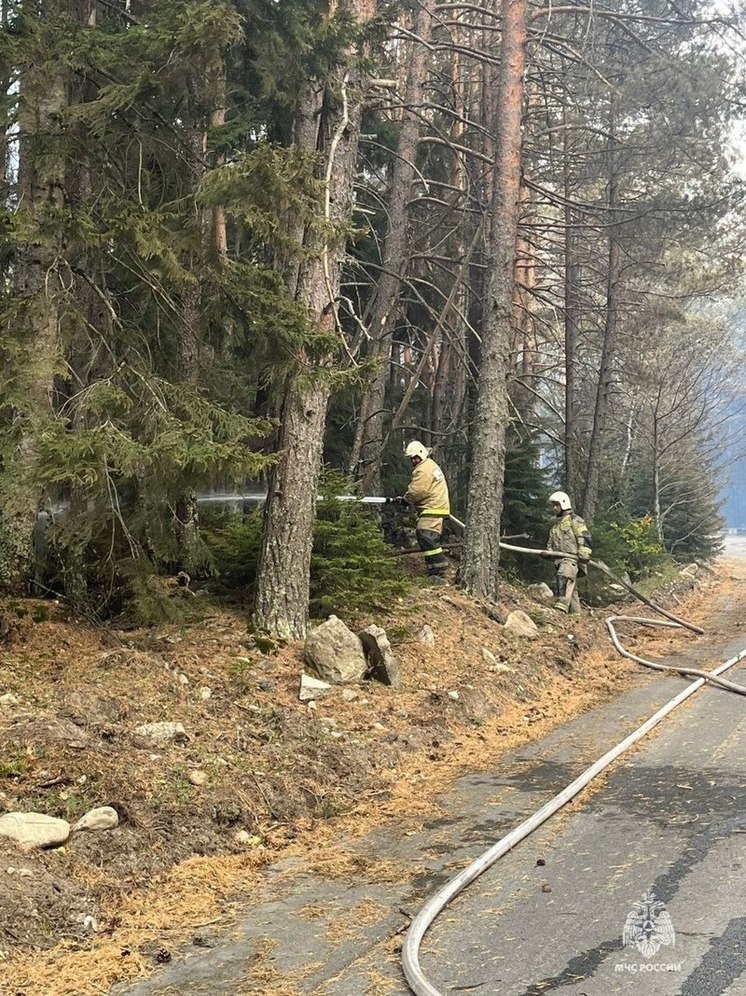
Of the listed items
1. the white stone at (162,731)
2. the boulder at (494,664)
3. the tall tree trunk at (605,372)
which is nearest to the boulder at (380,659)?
the boulder at (494,664)

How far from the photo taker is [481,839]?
5.28 metres

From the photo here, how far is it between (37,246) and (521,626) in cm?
703

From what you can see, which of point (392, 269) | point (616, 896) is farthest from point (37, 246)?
point (392, 269)

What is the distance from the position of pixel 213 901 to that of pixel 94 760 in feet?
4.29

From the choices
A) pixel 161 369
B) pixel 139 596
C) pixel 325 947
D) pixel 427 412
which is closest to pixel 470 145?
pixel 427 412

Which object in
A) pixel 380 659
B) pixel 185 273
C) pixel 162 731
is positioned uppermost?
pixel 185 273

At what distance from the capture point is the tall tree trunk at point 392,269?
44.9 feet

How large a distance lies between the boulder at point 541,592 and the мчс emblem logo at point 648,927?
9.70m

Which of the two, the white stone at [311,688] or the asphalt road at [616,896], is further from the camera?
the white stone at [311,688]

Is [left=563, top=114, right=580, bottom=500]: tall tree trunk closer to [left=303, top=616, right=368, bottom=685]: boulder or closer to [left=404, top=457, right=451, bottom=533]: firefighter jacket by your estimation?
[left=404, top=457, right=451, bottom=533]: firefighter jacket

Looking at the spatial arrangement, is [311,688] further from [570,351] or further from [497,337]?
[570,351]

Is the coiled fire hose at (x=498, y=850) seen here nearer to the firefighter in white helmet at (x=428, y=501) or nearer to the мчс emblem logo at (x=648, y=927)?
the мчс emblem logo at (x=648, y=927)

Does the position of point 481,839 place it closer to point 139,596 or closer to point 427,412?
point 139,596

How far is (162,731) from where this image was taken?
6.12 meters
